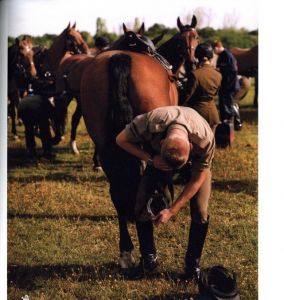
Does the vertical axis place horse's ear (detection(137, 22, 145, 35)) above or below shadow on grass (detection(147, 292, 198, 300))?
above

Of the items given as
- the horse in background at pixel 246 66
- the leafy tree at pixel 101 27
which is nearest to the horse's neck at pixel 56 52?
the leafy tree at pixel 101 27

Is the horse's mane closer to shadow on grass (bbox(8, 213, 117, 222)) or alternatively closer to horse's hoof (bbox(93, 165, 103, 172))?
horse's hoof (bbox(93, 165, 103, 172))

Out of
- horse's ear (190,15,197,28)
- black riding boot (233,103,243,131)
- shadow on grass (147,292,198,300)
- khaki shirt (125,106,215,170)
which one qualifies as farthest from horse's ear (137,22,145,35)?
shadow on grass (147,292,198,300)

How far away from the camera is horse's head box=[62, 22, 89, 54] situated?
510 cm

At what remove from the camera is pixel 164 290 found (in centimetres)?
452

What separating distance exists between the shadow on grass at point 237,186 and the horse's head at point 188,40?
2.74 feet

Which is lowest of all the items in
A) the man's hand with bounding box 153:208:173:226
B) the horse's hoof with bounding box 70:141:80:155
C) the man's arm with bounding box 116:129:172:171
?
the man's hand with bounding box 153:208:173:226

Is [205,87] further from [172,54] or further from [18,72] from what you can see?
[18,72]

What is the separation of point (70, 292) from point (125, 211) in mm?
703

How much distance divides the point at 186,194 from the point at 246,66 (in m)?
0.92

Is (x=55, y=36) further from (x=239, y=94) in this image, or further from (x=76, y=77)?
(x=239, y=94)

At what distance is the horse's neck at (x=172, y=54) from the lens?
15.3 ft

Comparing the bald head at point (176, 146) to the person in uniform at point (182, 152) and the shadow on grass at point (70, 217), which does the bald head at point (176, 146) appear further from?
the shadow on grass at point (70, 217)

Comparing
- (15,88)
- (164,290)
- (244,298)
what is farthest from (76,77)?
(244,298)
